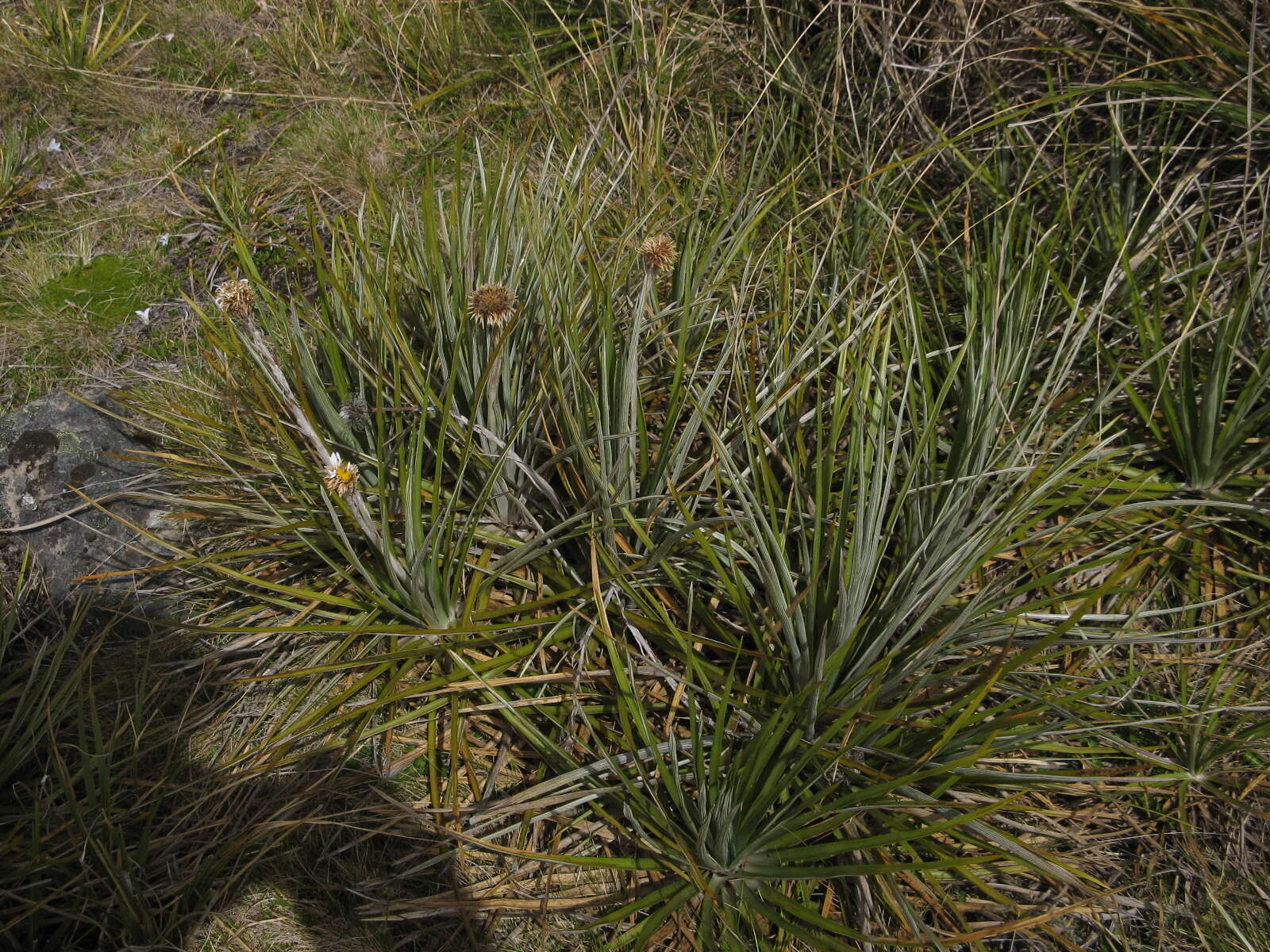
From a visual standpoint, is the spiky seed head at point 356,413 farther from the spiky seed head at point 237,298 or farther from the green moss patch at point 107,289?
the green moss patch at point 107,289

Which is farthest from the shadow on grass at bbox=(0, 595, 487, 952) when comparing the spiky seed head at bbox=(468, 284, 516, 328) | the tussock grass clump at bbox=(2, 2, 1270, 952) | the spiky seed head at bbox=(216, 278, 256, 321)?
the spiky seed head at bbox=(468, 284, 516, 328)

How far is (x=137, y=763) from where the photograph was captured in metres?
1.94

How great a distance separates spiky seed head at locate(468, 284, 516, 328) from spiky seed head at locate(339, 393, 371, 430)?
330mm

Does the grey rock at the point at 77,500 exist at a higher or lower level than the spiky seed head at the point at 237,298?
lower

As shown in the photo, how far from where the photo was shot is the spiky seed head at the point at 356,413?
1.98 meters

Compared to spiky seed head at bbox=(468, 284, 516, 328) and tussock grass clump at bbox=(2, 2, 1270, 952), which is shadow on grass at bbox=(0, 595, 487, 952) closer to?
tussock grass clump at bbox=(2, 2, 1270, 952)

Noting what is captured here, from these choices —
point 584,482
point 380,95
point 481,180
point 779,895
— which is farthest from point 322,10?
point 779,895

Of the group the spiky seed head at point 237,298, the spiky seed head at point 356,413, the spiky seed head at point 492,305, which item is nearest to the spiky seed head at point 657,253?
the spiky seed head at point 492,305

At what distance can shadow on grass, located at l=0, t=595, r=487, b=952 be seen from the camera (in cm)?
175

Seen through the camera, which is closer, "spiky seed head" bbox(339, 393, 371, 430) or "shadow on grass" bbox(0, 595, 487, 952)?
"shadow on grass" bbox(0, 595, 487, 952)

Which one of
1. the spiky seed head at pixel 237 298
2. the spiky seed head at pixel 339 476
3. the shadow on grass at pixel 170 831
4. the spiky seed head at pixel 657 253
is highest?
the spiky seed head at pixel 237 298

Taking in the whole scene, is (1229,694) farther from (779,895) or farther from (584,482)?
(584,482)

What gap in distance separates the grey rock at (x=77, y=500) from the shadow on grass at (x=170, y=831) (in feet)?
0.76

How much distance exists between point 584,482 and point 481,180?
2.95ft
